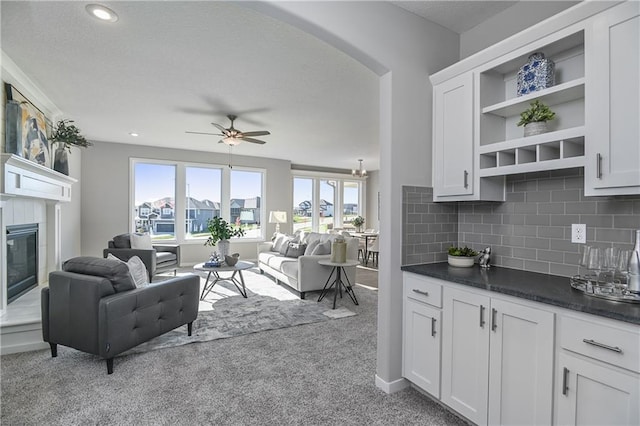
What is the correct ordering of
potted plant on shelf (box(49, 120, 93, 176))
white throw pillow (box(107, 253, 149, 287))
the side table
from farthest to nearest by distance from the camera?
1. the side table
2. potted plant on shelf (box(49, 120, 93, 176))
3. white throw pillow (box(107, 253, 149, 287))

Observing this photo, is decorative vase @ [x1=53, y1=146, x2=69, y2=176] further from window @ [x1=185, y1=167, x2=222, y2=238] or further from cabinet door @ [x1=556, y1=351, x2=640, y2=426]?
cabinet door @ [x1=556, y1=351, x2=640, y2=426]

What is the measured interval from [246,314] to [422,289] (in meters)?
2.55

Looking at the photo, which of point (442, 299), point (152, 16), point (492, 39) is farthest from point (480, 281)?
point (152, 16)

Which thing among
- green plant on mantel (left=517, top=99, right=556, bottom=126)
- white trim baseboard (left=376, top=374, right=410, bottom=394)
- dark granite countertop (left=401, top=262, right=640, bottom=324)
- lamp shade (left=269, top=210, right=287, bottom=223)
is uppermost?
green plant on mantel (left=517, top=99, right=556, bottom=126)

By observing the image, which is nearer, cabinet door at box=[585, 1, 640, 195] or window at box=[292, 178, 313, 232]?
cabinet door at box=[585, 1, 640, 195]

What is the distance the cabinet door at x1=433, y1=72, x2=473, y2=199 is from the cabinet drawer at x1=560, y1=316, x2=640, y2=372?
100cm

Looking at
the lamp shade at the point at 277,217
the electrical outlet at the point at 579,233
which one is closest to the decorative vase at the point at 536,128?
the electrical outlet at the point at 579,233

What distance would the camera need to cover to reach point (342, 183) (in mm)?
10141

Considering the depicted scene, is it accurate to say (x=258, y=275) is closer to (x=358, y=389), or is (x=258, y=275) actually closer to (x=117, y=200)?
(x=117, y=200)

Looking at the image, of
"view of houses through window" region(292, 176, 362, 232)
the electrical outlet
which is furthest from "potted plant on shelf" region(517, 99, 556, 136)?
"view of houses through window" region(292, 176, 362, 232)

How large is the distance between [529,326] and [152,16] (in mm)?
3104

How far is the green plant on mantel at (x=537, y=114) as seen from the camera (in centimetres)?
184

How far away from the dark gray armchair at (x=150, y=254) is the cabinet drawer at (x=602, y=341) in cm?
531

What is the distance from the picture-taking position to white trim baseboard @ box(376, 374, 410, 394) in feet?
7.32
